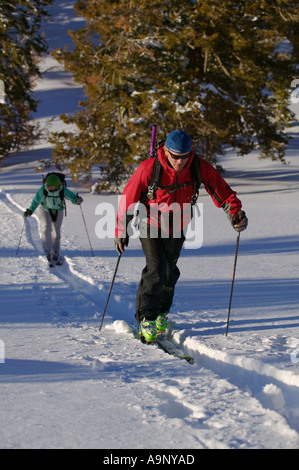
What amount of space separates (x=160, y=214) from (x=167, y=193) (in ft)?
0.76

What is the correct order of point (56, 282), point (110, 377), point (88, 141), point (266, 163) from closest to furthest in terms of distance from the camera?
point (110, 377)
point (56, 282)
point (88, 141)
point (266, 163)

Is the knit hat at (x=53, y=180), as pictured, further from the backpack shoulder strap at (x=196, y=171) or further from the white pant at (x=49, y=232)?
the backpack shoulder strap at (x=196, y=171)

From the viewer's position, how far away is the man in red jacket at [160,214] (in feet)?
16.0

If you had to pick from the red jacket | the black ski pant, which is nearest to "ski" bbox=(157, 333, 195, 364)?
the black ski pant

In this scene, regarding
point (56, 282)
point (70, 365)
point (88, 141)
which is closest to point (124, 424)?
point (70, 365)

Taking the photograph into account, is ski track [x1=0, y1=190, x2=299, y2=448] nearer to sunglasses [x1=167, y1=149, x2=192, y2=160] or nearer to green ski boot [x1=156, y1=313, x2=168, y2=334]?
green ski boot [x1=156, y1=313, x2=168, y2=334]

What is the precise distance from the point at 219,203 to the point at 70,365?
6.85 ft

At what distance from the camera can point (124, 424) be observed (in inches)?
126

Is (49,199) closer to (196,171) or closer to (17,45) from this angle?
(196,171)

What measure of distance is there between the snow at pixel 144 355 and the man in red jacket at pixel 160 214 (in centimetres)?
38

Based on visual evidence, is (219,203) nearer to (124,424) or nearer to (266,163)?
(124,424)

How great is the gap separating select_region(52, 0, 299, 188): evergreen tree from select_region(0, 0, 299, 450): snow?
7008mm

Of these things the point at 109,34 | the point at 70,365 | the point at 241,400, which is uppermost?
the point at 109,34

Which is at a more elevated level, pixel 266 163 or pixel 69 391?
pixel 69 391
